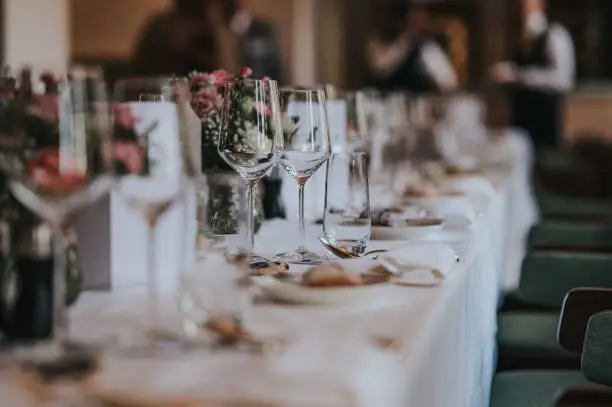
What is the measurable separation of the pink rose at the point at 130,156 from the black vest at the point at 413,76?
820 cm

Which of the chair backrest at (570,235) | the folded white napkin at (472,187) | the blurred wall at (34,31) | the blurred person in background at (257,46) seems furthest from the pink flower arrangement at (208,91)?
the blurred person in background at (257,46)

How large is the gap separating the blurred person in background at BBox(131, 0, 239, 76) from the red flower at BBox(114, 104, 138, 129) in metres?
4.74

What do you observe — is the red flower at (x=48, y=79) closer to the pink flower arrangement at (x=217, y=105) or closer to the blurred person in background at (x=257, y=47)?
the pink flower arrangement at (x=217, y=105)

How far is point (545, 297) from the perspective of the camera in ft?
7.98

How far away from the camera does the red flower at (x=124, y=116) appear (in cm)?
113

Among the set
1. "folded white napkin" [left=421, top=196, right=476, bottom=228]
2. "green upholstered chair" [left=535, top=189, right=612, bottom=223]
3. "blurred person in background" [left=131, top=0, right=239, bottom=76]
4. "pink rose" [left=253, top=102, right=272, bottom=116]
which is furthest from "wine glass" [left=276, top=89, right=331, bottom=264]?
"blurred person in background" [left=131, top=0, right=239, bottom=76]

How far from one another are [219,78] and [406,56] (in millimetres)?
7842

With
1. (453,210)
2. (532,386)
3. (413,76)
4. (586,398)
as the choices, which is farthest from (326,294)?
(413,76)

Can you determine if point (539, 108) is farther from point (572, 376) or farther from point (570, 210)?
point (572, 376)

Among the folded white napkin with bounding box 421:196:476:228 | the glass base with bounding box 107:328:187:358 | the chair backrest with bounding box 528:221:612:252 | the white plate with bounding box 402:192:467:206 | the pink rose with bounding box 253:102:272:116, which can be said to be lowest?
the chair backrest with bounding box 528:221:612:252

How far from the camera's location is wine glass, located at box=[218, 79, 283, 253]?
1587 millimetres

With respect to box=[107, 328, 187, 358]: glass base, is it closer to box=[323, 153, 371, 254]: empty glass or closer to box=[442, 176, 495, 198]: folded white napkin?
box=[323, 153, 371, 254]: empty glass

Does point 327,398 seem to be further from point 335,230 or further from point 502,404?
point 502,404

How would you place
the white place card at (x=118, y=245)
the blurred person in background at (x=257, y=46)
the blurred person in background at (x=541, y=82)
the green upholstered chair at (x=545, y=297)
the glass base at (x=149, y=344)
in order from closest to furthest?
the glass base at (x=149, y=344) → the white place card at (x=118, y=245) → the green upholstered chair at (x=545, y=297) → the blurred person in background at (x=257, y=46) → the blurred person in background at (x=541, y=82)
